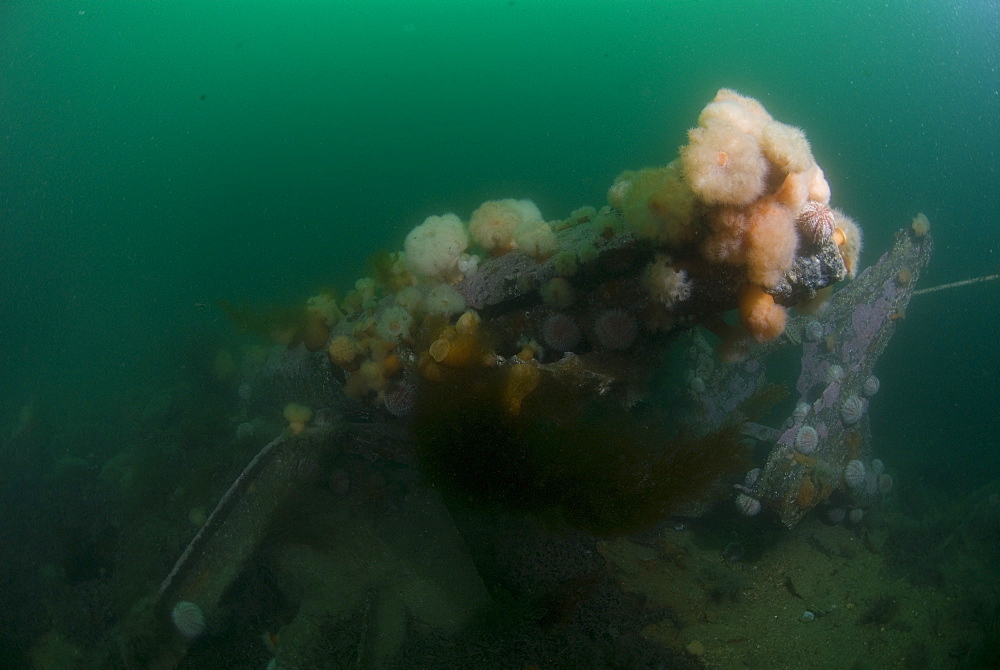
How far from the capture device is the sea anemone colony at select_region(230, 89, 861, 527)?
313 cm

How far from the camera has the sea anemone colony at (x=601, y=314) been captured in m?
3.13

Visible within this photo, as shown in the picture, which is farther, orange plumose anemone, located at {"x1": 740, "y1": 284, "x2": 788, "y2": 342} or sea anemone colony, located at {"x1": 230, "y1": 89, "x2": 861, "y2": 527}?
orange plumose anemone, located at {"x1": 740, "y1": 284, "x2": 788, "y2": 342}

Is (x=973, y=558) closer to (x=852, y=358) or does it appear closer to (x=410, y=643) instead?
(x=852, y=358)

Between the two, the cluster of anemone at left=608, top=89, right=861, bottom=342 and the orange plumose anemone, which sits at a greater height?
Result: the cluster of anemone at left=608, top=89, right=861, bottom=342

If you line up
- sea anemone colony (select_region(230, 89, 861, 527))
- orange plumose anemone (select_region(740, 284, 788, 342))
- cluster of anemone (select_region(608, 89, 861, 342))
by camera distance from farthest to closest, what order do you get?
orange plumose anemone (select_region(740, 284, 788, 342)), sea anemone colony (select_region(230, 89, 861, 527)), cluster of anemone (select_region(608, 89, 861, 342))

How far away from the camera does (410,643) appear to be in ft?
13.0

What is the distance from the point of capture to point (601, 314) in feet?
13.6

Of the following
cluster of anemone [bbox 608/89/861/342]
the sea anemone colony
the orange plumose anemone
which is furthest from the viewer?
the orange plumose anemone

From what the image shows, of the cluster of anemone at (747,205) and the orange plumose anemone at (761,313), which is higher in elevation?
the cluster of anemone at (747,205)

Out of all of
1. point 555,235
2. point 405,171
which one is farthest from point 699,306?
point 405,171

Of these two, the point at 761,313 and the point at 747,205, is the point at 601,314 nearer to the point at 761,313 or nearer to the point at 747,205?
the point at 761,313

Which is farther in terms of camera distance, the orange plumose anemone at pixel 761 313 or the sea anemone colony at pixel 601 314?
the orange plumose anemone at pixel 761 313

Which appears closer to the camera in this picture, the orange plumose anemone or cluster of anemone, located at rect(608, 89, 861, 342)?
cluster of anemone, located at rect(608, 89, 861, 342)

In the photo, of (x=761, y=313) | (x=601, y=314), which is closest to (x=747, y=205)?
(x=761, y=313)
